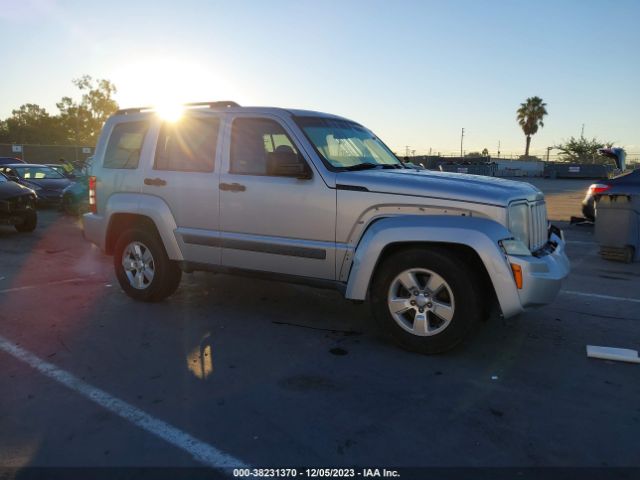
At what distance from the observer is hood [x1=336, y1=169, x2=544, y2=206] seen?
3928 mm

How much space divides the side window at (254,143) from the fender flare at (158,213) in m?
0.93

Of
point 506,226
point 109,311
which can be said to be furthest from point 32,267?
point 506,226

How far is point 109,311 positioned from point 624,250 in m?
7.45

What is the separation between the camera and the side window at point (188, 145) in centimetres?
508

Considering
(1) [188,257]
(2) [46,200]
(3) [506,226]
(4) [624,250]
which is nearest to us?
(3) [506,226]

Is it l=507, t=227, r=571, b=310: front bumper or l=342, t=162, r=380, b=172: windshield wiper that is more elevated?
l=342, t=162, r=380, b=172: windshield wiper

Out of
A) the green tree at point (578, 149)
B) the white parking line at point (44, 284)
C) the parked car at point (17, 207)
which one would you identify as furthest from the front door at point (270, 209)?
the green tree at point (578, 149)

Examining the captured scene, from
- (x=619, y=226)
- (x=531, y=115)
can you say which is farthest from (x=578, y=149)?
(x=619, y=226)

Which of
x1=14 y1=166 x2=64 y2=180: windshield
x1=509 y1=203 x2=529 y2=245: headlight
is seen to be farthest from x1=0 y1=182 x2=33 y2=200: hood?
x1=509 y1=203 x2=529 y2=245: headlight

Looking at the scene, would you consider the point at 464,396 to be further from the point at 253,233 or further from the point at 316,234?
the point at 253,233

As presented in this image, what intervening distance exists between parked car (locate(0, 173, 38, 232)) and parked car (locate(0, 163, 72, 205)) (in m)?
4.50

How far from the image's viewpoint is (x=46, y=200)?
15492 mm

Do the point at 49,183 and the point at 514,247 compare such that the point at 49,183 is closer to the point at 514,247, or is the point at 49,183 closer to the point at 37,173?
the point at 37,173

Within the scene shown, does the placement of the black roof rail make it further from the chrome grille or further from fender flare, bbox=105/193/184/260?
the chrome grille
